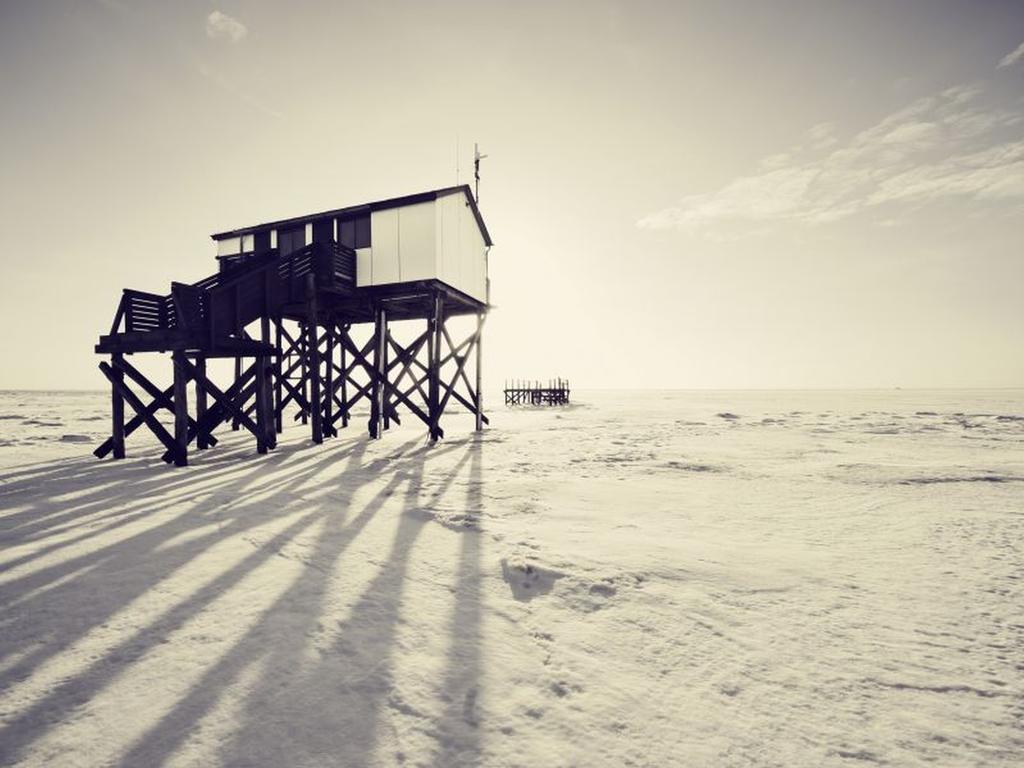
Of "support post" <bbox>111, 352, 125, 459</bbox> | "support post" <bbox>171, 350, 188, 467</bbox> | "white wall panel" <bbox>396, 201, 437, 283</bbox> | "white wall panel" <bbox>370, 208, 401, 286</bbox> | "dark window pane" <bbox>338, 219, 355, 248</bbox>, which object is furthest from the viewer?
"dark window pane" <bbox>338, 219, 355, 248</bbox>

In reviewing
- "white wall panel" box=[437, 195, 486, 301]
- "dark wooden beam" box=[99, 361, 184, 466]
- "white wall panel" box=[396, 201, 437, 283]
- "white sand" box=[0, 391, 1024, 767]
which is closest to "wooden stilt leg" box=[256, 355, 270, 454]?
"dark wooden beam" box=[99, 361, 184, 466]

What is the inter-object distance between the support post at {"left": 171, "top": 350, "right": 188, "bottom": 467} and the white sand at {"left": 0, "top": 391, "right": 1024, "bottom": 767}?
8.66 ft

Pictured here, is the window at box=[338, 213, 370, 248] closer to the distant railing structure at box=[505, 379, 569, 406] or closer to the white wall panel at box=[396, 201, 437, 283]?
the white wall panel at box=[396, 201, 437, 283]

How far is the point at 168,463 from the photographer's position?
10109 millimetres

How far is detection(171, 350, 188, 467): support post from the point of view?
9.84 m

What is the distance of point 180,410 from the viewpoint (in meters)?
10.1

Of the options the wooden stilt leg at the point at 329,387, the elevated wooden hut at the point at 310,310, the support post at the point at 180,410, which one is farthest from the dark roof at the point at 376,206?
the support post at the point at 180,410

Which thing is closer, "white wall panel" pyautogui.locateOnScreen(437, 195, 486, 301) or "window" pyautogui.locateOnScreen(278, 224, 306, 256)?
"white wall panel" pyautogui.locateOnScreen(437, 195, 486, 301)

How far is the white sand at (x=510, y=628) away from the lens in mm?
2229

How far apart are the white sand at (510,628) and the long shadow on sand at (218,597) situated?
20 millimetres

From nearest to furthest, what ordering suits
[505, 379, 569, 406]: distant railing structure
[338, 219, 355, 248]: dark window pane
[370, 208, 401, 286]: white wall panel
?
[370, 208, 401, 286]: white wall panel, [338, 219, 355, 248]: dark window pane, [505, 379, 569, 406]: distant railing structure

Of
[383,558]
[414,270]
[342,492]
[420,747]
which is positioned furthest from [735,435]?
[420,747]

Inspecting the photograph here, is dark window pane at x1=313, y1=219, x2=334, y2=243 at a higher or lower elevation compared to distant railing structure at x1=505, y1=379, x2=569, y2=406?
higher

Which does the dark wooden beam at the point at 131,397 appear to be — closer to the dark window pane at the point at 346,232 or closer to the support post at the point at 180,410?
the support post at the point at 180,410
